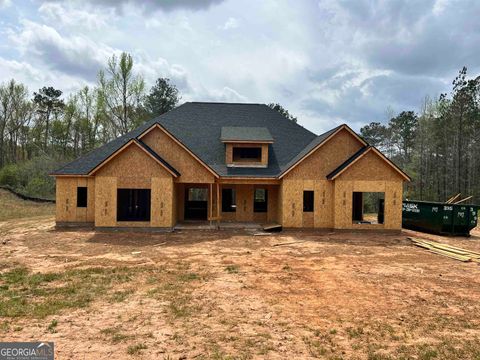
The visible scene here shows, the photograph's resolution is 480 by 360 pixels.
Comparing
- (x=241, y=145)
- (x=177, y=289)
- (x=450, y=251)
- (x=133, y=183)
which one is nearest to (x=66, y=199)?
(x=133, y=183)

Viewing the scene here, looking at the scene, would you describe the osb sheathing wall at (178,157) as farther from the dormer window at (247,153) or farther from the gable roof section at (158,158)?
the dormer window at (247,153)

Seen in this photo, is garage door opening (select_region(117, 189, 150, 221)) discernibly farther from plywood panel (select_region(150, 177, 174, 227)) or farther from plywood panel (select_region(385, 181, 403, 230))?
plywood panel (select_region(385, 181, 403, 230))

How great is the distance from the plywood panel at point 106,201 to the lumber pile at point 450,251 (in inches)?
589

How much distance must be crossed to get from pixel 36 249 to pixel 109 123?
31.8m

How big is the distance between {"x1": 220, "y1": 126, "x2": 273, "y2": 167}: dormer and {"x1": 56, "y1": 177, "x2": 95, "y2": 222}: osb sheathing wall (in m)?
8.22

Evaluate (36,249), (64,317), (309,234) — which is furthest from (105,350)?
(309,234)

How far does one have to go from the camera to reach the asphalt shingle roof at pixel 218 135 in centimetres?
1984

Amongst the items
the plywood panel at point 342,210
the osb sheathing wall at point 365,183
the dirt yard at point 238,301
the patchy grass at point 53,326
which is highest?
the osb sheathing wall at point 365,183

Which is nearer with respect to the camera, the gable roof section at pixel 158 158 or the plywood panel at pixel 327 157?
the gable roof section at pixel 158 158

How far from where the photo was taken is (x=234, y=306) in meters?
7.31

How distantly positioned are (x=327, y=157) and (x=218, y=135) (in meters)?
7.52

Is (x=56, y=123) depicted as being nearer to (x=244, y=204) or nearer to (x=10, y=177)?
(x=10, y=177)

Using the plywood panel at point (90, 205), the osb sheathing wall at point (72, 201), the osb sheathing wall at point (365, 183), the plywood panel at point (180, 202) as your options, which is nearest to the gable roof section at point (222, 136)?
the osb sheathing wall at point (365, 183)

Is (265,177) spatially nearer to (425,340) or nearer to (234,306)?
(234,306)
